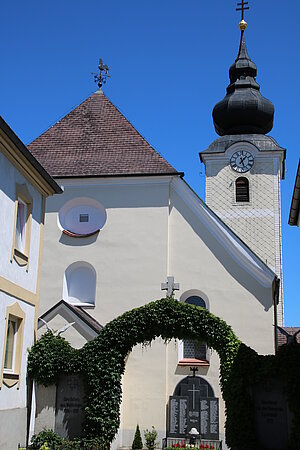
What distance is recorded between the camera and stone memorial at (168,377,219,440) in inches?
727

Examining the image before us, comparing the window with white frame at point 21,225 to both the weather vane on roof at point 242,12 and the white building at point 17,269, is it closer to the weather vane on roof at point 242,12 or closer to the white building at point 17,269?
the white building at point 17,269

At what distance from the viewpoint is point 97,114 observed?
23.2 m

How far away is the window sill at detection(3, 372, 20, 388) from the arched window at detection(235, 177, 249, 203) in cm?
2164

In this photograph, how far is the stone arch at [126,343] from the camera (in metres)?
13.2

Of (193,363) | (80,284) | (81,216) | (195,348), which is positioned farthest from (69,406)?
(81,216)

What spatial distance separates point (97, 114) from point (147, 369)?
9.73m

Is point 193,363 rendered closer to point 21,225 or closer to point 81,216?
point 81,216

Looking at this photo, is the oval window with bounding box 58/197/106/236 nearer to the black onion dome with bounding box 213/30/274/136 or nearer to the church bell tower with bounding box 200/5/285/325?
the church bell tower with bounding box 200/5/285/325

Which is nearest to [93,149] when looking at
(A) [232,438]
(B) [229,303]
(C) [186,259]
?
(C) [186,259]

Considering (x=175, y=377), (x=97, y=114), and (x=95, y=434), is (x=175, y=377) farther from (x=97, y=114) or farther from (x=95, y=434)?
(x=97, y=114)

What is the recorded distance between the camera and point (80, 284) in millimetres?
20234

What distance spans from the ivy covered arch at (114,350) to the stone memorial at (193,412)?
5208 millimetres

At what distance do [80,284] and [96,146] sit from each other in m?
5.02

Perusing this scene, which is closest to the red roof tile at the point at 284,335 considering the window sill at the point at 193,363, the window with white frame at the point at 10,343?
the window sill at the point at 193,363
